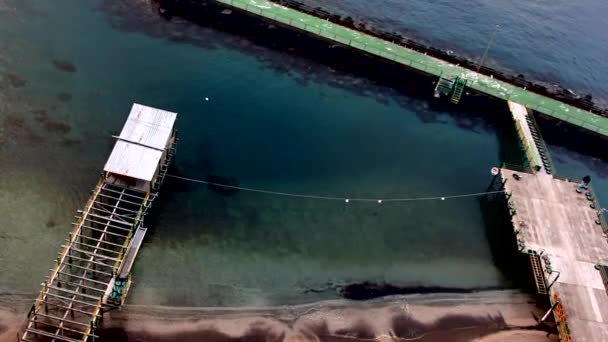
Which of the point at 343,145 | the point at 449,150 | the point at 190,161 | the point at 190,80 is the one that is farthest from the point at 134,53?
the point at 449,150

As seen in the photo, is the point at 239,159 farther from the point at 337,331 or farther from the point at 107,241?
the point at 337,331

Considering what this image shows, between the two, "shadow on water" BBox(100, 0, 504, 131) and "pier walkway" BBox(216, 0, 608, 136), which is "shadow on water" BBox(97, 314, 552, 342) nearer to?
"shadow on water" BBox(100, 0, 504, 131)

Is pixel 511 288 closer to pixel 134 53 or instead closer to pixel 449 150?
pixel 449 150

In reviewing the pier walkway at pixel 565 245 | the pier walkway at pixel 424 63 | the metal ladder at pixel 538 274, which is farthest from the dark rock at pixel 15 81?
the metal ladder at pixel 538 274

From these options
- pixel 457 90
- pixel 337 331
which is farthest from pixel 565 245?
pixel 457 90

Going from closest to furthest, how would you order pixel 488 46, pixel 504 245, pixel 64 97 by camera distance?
1. pixel 504 245
2. pixel 64 97
3. pixel 488 46

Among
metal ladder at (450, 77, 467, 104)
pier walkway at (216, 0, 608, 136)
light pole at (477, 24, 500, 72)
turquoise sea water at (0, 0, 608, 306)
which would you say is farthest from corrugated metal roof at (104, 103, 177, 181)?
light pole at (477, 24, 500, 72)
